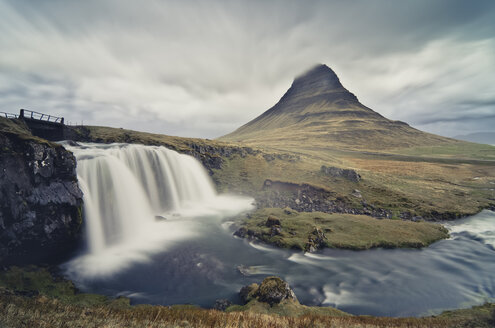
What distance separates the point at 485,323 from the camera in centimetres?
906

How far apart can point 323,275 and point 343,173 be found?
37.8 meters

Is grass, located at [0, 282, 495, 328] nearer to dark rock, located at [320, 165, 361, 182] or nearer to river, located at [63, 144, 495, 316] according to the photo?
river, located at [63, 144, 495, 316]

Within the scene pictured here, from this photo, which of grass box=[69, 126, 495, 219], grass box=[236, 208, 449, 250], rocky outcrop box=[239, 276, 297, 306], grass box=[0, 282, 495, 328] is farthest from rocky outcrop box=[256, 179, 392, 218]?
grass box=[0, 282, 495, 328]

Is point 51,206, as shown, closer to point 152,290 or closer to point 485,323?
point 152,290

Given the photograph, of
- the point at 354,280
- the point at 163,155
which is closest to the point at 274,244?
the point at 354,280

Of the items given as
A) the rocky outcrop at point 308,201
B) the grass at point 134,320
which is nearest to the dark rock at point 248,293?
the grass at point 134,320

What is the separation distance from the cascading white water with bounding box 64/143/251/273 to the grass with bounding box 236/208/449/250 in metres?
12.1

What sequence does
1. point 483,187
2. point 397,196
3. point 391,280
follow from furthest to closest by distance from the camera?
point 483,187
point 397,196
point 391,280

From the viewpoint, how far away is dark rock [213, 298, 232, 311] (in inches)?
587

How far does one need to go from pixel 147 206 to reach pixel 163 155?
14.6m

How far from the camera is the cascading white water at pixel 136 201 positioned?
82.6 ft

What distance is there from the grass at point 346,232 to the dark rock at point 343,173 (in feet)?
65.3

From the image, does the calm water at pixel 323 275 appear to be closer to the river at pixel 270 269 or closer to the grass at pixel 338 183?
the river at pixel 270 269

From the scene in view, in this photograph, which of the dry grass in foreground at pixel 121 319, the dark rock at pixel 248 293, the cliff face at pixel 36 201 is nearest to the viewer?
the dry grass in foreground at pixel 121 319
